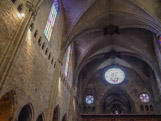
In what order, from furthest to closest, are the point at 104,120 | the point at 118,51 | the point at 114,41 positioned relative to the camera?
the point at 118,51 < the point at 114,41 < the point at 104,120

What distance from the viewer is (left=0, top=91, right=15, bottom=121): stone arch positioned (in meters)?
7.84

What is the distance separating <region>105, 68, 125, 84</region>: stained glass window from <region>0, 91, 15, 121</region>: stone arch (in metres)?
19.2

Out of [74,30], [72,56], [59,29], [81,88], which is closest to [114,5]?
[74,30]

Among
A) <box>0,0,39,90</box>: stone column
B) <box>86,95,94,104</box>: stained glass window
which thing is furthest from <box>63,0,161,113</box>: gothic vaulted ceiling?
<box>0,0,39,90</box>: stone column

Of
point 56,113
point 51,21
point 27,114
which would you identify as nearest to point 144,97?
point 56,113

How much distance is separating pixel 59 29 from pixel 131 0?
7417 millimetres

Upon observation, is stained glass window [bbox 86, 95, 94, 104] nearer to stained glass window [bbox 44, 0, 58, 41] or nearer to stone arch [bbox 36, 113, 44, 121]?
stone arch [bbox 36, 113, 44, 121]

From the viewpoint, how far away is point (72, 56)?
20344 mm

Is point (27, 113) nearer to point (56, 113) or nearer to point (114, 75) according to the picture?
point (56, 113)

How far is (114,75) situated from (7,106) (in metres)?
20.1

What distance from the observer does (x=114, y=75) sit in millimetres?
25812

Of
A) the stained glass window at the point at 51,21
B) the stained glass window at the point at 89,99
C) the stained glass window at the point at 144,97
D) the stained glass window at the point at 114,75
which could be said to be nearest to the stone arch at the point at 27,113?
the stained glass window at the point at 51,21

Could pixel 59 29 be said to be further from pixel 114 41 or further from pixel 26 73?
pixel 114 41

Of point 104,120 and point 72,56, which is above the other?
point 72,56
